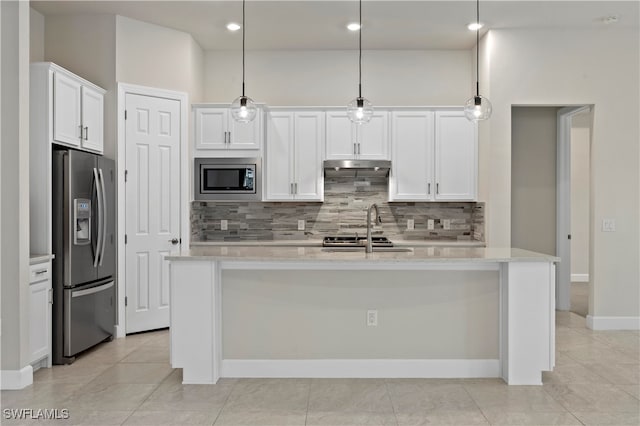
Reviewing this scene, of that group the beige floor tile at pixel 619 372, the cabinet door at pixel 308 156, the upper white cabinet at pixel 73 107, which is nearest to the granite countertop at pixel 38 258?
the upper white cabinet at pixel 73 107

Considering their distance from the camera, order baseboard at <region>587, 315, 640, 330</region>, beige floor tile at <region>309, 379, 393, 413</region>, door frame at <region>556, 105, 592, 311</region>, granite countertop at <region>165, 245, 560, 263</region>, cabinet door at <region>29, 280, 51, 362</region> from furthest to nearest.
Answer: door frame at <region>556, 105, 592, 311</region> < baseboard at <region>587, 315, 640, 330</region> < cabinet door at <region>29, 280, 51, 362</region> < granite countertop at <region>165, 245, 560, 263</region> < beige floor tile at <region>309, 379, 393, 413</region>

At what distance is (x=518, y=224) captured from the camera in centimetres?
598

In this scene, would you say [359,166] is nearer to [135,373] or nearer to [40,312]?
[135,373]

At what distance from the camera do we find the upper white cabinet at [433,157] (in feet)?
18.6

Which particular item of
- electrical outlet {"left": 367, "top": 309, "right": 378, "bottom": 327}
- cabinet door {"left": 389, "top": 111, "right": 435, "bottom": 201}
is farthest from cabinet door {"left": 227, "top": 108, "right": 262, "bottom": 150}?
electrical outlet {"left": 367, "top": 309, "right": 378, "bottom": 327}

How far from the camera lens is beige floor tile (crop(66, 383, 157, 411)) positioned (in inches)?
124

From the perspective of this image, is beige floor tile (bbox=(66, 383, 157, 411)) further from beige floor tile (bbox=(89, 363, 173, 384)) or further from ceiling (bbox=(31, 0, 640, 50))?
ceiling (bbox=(31, 0, 640, 50))

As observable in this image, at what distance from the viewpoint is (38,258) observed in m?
3.76

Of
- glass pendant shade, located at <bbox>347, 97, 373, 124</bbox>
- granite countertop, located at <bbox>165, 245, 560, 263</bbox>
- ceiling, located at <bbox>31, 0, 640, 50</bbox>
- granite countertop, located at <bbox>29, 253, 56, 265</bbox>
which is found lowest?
granite countertop, located at <bbox>29, 253, 56, 265</bbox>

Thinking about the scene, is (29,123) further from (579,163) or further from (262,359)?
(579,163)

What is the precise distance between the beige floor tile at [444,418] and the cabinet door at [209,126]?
3728mm

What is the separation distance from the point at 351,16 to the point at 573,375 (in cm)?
379

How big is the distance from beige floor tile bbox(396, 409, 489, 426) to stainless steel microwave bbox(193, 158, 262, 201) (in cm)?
333

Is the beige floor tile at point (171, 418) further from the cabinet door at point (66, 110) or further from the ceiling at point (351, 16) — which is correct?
the ceiling at point (351, 16)
